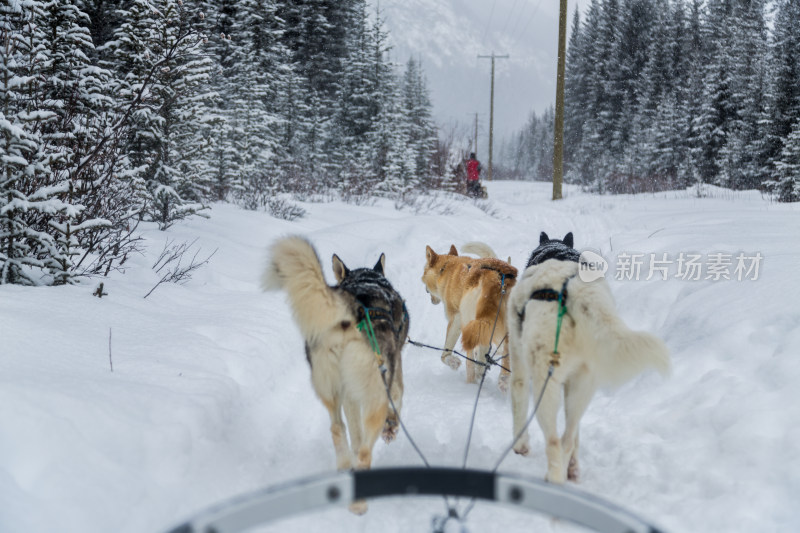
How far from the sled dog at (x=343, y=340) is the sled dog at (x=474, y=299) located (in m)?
1.41

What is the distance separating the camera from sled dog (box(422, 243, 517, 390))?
414 cm

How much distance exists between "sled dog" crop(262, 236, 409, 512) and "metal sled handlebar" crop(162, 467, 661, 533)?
4.20 ft

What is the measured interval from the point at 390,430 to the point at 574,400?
3.91 ft

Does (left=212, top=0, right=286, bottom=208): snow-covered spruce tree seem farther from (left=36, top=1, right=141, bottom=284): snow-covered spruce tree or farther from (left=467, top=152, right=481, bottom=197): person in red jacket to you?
(left=467, top=152, right=481, bottom=197): person in red jacket

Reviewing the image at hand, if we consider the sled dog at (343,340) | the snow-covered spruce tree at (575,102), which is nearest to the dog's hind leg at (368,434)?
the sled dog at (343,340)

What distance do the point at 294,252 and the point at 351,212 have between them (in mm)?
9348

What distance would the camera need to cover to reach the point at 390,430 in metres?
3.19

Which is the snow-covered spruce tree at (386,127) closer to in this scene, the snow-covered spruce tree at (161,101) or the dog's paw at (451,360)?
the snow-covered spruce tree at (161,101)

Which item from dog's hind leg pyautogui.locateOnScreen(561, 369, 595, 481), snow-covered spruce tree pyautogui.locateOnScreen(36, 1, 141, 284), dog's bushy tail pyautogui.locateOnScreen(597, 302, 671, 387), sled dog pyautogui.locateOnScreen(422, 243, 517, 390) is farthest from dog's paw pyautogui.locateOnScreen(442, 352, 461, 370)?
snow-covered spruce tree pyautogui.locateOnScreen(36, 1, 141, 284)

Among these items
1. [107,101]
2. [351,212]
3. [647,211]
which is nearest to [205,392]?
[107,101]

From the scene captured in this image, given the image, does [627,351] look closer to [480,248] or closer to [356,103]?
[480,248]

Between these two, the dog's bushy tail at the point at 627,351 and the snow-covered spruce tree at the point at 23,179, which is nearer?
the dog's bushy tail at the point at 627,351

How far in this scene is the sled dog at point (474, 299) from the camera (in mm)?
4141

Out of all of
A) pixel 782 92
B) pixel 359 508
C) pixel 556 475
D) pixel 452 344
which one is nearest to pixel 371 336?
Answer: pixel 359 508
